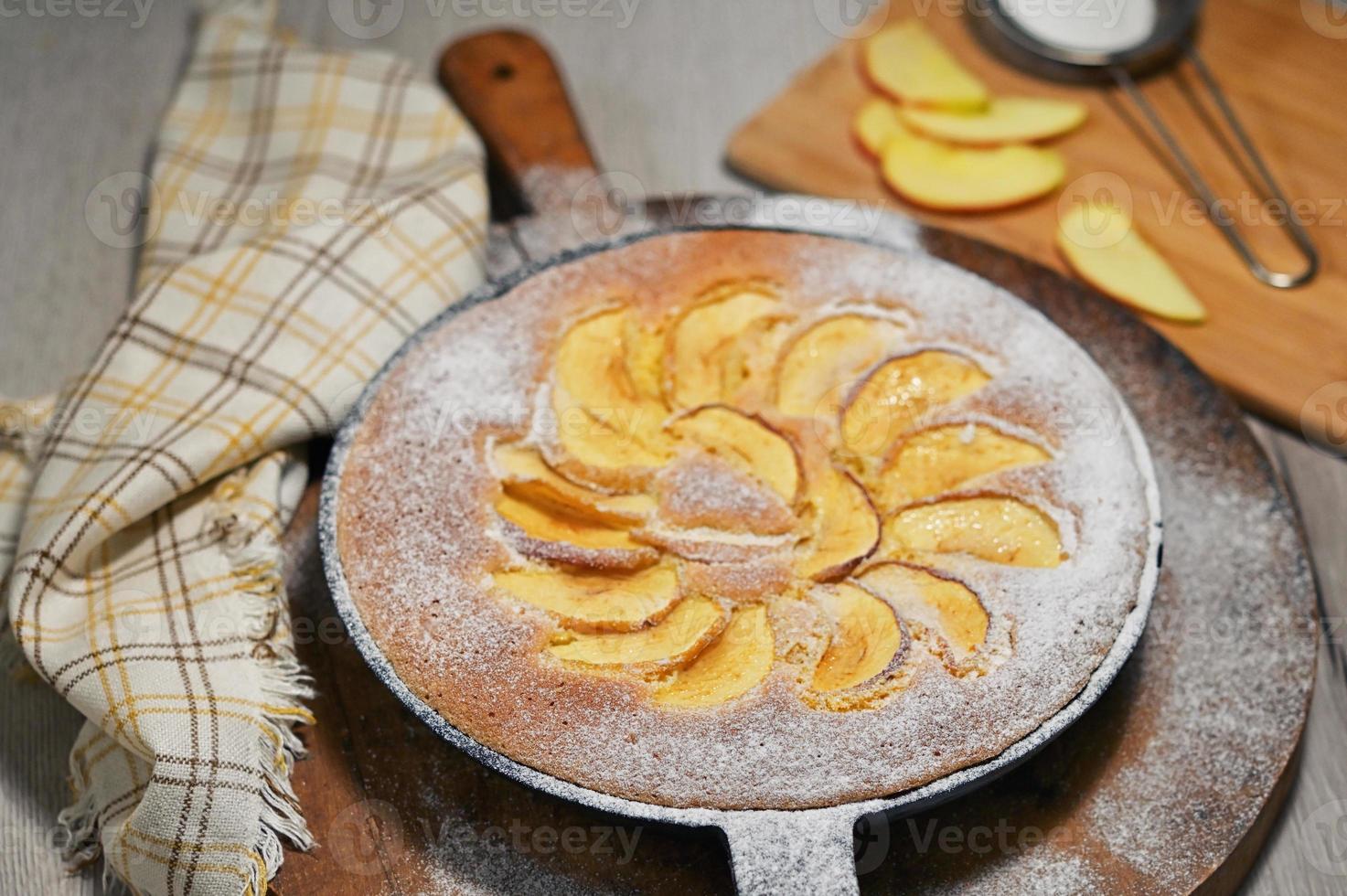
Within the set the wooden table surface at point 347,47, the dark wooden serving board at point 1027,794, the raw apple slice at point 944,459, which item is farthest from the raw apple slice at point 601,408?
the wooden table surface at point 347,47

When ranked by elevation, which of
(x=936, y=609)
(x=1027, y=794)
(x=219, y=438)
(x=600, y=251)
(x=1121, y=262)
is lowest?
(x=1027, y=794)

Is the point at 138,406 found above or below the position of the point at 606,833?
above

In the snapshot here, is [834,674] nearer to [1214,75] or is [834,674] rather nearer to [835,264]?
[835,264]

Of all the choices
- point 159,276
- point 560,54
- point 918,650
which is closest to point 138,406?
point 159,276

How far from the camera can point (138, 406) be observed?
2.13 metres

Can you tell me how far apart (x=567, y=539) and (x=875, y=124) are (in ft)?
5.15

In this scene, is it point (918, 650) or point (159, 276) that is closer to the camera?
point (918, 650)

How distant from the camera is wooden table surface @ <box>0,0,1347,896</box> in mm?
2402

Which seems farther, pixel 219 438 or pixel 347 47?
pixel 347 47

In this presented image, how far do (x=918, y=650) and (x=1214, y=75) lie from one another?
2.09 meters

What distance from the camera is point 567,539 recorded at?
6.22 feet

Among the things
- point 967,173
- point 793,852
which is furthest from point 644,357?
point 967,173

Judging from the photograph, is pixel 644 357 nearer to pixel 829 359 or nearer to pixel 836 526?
pixel 829 359

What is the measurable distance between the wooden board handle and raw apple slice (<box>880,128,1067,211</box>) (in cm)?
72
